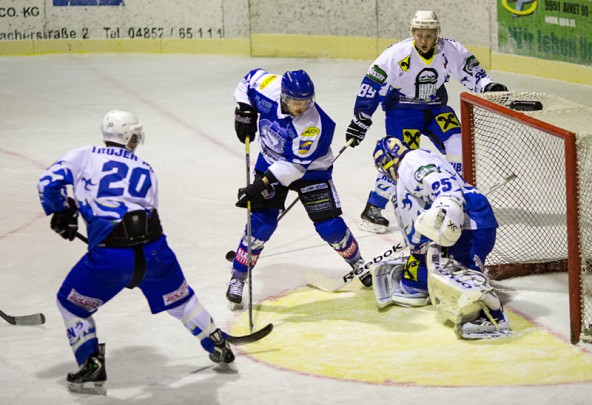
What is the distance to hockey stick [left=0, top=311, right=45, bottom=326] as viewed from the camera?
18.0ft

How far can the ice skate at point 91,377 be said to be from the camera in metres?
4.59

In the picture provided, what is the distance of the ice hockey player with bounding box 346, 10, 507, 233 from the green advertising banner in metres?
3.53

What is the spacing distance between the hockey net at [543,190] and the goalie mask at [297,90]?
2.96ft

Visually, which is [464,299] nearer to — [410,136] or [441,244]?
[441,244]

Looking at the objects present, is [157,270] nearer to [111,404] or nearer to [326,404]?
[111,404]

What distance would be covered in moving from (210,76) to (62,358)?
6835 millimetres

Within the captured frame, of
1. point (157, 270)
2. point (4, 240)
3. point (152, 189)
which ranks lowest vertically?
point (4, 240)

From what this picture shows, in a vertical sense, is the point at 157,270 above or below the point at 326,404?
above

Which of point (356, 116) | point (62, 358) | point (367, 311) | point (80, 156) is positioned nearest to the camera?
point (80, 156)

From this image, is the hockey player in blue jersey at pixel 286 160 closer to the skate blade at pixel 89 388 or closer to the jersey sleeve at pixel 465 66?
the skate blade at pixel 89 388

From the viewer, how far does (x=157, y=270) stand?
4578mm

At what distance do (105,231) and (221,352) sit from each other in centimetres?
74

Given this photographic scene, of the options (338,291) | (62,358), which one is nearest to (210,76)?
(338,291)

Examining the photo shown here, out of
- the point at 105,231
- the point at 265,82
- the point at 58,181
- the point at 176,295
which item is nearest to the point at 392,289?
the point at 265,82
